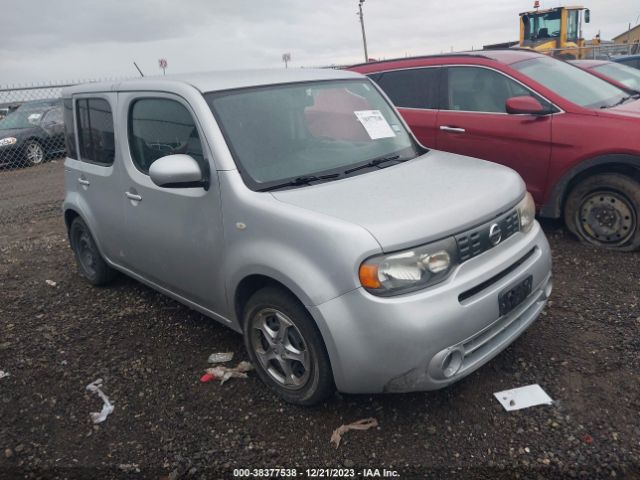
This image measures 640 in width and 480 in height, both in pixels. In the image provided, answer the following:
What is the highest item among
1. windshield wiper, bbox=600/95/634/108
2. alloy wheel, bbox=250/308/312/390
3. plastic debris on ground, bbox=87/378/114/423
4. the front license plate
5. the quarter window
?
the quarter window

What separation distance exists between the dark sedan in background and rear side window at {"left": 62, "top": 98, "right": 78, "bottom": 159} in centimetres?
937

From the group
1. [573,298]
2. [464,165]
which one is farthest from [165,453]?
[573,298]

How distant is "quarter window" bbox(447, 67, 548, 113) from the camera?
5055mm

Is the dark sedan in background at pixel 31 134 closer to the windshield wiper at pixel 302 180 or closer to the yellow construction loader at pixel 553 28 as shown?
the windshield wiper at pixel 302 180

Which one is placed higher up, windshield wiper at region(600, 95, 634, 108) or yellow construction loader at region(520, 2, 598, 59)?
yellow construction loader at region(520, 2, 598, 59)

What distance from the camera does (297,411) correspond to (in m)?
2.92

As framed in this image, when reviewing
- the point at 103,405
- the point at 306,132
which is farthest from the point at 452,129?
the point at 103,405

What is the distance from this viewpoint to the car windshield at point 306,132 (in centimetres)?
300

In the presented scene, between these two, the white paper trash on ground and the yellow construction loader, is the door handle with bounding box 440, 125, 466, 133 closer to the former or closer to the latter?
the white paper trash on ground

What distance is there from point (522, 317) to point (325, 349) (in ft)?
3.75

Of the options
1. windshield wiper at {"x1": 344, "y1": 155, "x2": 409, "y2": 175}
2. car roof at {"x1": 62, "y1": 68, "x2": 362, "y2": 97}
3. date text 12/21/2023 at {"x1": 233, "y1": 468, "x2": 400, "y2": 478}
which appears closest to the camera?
date text 12/21/2023 at {"x1": 233, "y1": 468, "x2": 400, "y2": 478}

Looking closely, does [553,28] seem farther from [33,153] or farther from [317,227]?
[317,227]

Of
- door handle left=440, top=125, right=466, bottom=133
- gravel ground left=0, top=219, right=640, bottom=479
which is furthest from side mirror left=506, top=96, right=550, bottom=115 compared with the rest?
gravel ground left=0, top=219, right=640, bottom=479

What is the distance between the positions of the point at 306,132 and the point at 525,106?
7.98 ft
